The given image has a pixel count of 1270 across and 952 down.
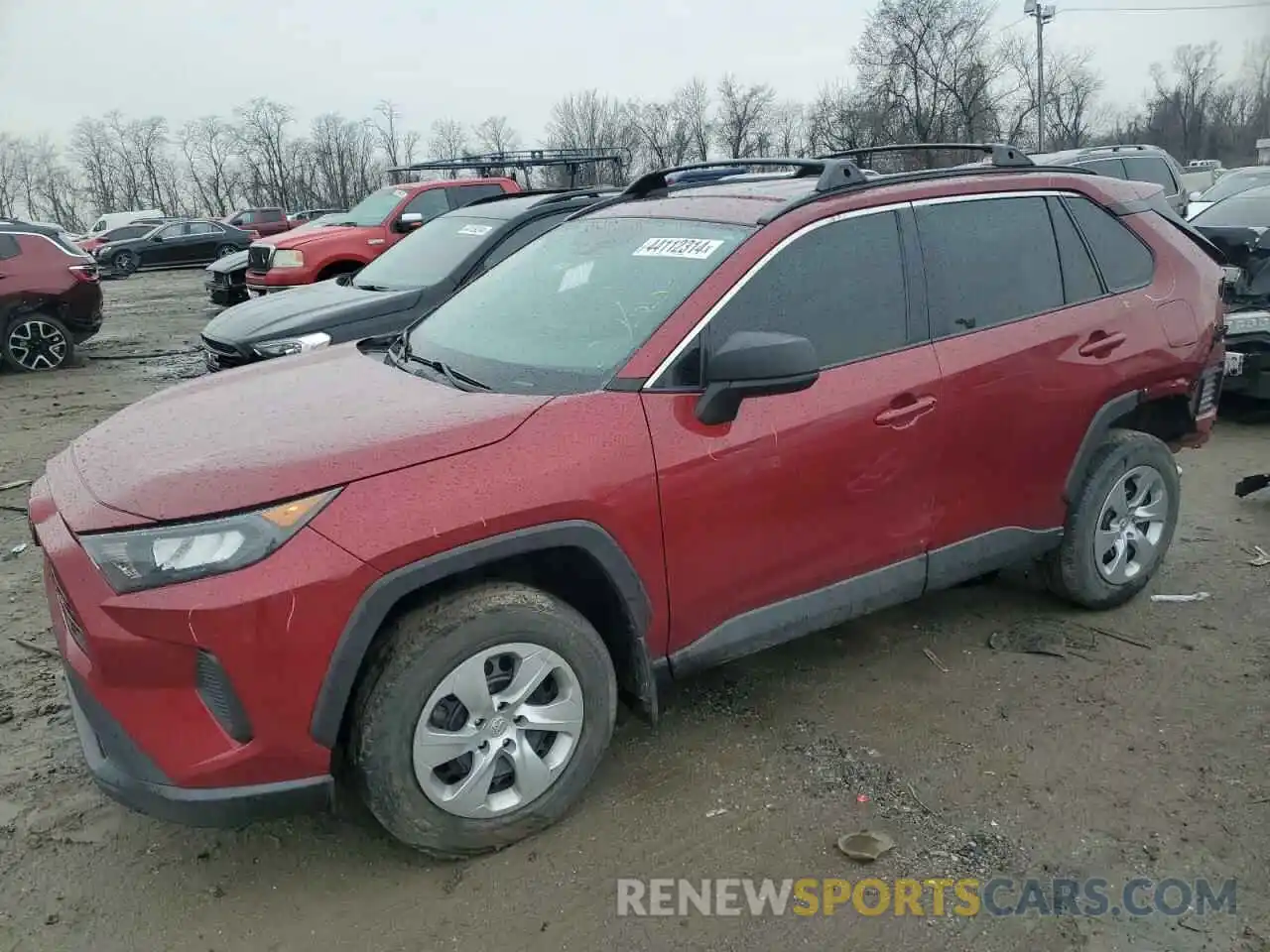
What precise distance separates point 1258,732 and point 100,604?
11.5 feet

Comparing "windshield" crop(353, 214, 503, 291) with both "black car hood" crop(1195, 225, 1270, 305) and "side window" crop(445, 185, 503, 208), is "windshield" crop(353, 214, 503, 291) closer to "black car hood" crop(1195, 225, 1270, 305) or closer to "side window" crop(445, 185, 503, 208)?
"side window" crop(445, 185, 503, 208)

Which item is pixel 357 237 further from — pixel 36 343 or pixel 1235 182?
pixel 1235 182

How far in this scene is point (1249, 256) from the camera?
22.5ft

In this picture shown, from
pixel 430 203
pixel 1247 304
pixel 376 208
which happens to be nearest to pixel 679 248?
pixel 1247 304

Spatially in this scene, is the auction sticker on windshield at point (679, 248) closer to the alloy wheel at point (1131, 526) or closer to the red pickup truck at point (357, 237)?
the alloy wheel at point (1131, 526)

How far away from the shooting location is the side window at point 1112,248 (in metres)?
3.92

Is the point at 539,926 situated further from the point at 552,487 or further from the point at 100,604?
the point at 100,604

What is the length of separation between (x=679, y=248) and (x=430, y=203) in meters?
9.28

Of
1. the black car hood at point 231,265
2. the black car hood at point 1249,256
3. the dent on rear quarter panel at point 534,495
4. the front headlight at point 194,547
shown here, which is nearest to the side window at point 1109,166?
the black car hood at point 1249,256

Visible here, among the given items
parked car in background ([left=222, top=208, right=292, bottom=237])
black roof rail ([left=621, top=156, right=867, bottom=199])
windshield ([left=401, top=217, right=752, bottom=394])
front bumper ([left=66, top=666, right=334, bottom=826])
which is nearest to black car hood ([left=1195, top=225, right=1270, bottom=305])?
black roof rail ([left=621, top=156, right=867, bottom=199])

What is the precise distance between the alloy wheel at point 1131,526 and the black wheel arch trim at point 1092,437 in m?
0.19

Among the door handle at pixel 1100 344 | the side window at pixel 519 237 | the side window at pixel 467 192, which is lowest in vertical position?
the door handle at pixel 1100 344

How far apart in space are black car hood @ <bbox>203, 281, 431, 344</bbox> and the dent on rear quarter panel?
425cm

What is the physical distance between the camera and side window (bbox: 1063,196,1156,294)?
3.92 meters
